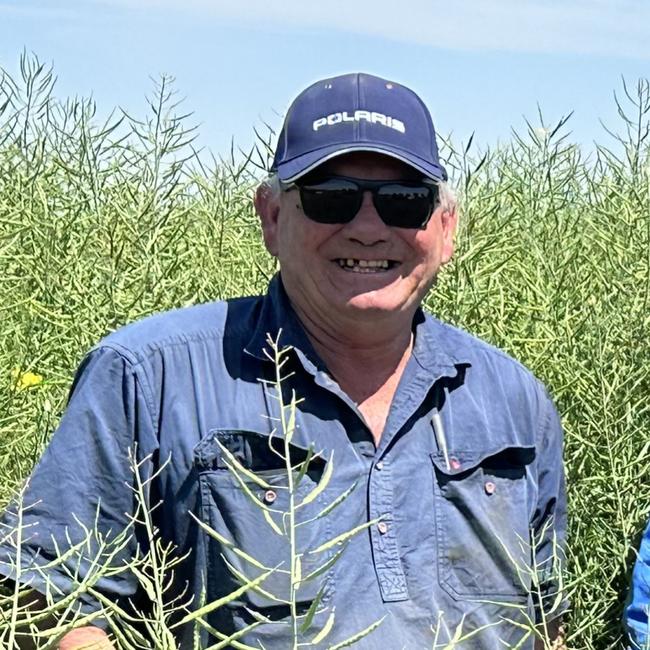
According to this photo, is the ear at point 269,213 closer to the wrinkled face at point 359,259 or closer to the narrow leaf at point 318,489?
the wrinkled face at point 359,259

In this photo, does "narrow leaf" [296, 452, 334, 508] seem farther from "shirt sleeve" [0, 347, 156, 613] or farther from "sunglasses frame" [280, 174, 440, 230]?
"sunglasses frame" [280, 174, 440, 230]

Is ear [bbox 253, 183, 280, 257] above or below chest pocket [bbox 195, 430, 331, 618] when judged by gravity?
above

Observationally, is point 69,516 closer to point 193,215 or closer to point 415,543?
point 415,543

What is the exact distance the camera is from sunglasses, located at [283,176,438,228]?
2.40 meters

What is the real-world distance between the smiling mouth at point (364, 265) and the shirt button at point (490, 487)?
458mm

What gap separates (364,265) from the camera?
2.42m

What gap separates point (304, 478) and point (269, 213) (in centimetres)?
61

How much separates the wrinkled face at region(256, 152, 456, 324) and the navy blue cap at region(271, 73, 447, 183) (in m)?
0.04

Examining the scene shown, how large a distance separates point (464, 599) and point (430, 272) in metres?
0.62

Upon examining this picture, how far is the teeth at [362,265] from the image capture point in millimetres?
2414

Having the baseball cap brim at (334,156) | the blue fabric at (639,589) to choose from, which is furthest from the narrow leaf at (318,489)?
the blue fabric at (639,589)

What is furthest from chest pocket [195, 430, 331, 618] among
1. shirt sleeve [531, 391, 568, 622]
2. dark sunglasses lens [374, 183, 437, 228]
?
shirt sleeve [531, 391, 568, 622]

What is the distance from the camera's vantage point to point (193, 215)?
395 centimetres

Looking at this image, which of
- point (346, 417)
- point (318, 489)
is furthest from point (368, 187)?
point (318, 489)
